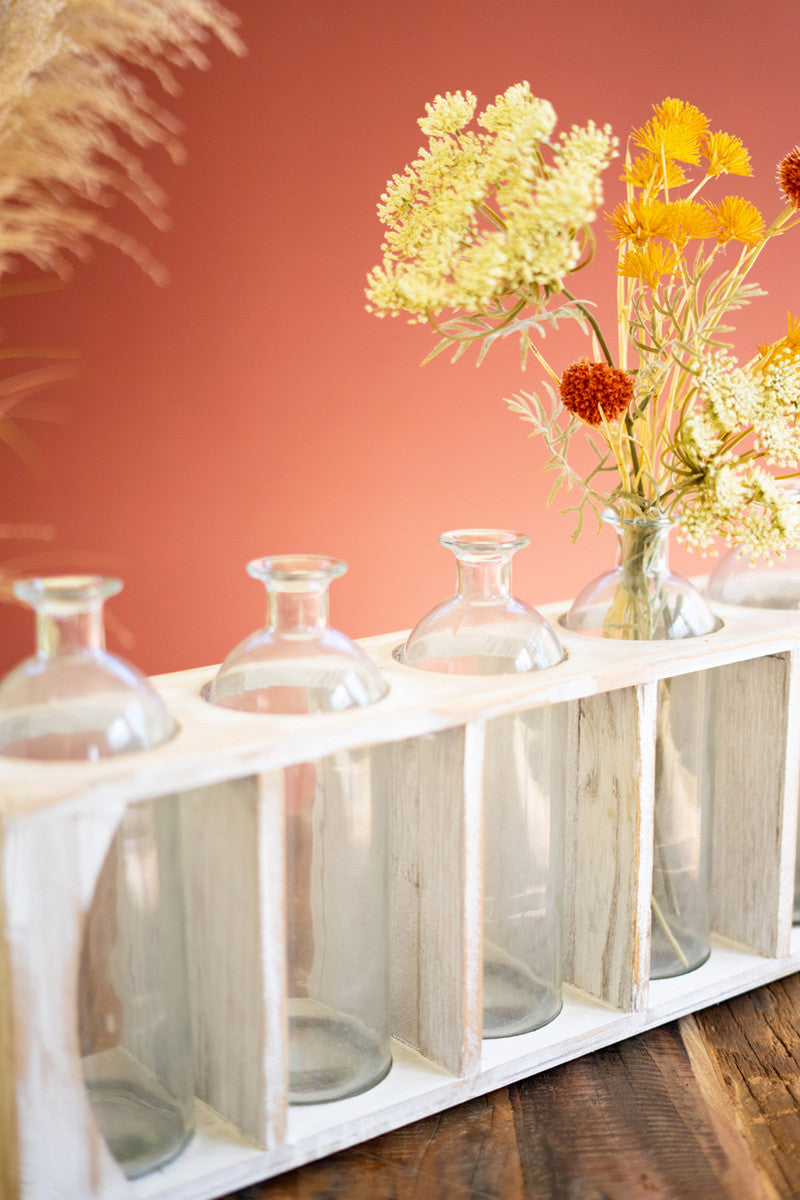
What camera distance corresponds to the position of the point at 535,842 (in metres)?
1.01

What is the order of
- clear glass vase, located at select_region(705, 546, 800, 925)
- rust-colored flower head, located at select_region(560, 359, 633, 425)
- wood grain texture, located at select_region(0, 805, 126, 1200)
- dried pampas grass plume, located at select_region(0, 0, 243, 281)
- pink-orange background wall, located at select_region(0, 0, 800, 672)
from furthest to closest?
pink-orange background wall, located at select_region(0, 0, 800, 672) < dried pampas grass plume, located at select_region(0, 0, 243, 281) < clear glass vase, located at select_region(705, 546, 800, 925) < rust-colored flower head, located at select_region(560, 359, 633, 425) < wood grain texture, located at select_region(0, 805, 126, 1200)

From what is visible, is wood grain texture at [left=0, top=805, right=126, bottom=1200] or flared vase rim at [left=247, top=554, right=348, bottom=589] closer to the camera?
wood grain texture at [left=0, top=805, right=126, bottom=1200]

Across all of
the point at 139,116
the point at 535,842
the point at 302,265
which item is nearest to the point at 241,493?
the point at 302,265

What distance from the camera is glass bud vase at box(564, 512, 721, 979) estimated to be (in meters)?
1.09

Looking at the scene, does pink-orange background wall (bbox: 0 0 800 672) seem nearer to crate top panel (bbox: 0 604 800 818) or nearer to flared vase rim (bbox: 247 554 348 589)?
crate top panel (bbox: 0 604 800 818)

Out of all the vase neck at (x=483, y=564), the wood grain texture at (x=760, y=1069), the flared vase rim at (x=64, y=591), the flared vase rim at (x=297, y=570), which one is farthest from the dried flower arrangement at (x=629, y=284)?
the wood grain texture at (x=760, y=1069)

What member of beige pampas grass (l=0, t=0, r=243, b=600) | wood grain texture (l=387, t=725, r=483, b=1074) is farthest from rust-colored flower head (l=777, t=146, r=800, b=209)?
beige pampas grass (l=0, t=0, r=243, b=600)

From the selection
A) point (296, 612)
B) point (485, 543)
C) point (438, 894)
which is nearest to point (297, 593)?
point (296, 612)

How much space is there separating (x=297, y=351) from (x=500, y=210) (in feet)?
4.96

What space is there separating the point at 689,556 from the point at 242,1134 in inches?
89.6

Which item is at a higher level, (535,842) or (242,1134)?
(535,842)

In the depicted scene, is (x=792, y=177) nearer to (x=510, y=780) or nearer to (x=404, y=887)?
(x=510, y=780)

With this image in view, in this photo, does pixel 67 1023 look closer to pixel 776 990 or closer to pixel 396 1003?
pixel 396 1003

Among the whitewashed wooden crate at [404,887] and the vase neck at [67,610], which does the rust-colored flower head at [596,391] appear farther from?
the vase neck at [67,610]
